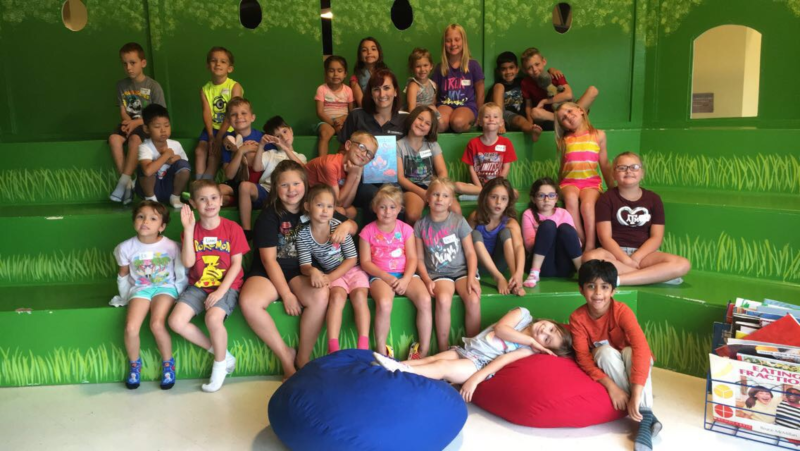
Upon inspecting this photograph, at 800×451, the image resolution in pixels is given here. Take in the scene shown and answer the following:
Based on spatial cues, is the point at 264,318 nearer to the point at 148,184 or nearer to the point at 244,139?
the point at 244,139

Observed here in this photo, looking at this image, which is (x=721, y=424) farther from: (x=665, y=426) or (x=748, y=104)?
(x=748, y=104)

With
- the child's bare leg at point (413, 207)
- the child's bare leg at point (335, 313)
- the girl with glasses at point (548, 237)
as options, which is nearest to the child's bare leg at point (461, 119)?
the child's bare leg at point (413, 207)

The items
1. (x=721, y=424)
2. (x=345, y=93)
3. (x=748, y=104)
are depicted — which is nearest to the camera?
(x=721, y=424)

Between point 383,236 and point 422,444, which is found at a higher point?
point 383,236

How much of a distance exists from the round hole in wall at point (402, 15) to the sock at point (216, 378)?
3807 millimetres

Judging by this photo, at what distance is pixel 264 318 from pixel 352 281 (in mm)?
551

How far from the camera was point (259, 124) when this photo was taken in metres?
6.10

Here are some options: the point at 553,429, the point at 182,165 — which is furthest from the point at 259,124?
the point at 553,429

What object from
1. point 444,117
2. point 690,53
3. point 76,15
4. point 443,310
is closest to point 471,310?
point 443,310

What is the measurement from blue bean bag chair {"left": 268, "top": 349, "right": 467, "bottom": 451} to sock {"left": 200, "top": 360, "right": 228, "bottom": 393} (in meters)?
0.77

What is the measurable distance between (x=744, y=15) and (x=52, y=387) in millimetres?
5524

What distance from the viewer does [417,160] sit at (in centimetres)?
466

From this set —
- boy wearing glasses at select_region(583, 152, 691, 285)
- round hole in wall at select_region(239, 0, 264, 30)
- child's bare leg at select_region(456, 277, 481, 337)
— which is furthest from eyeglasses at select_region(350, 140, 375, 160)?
round hole in wall at select_region(239, 0, 264, 30)

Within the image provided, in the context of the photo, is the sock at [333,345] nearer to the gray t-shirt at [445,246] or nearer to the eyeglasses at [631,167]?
the gray t-shirt at [445,246]
